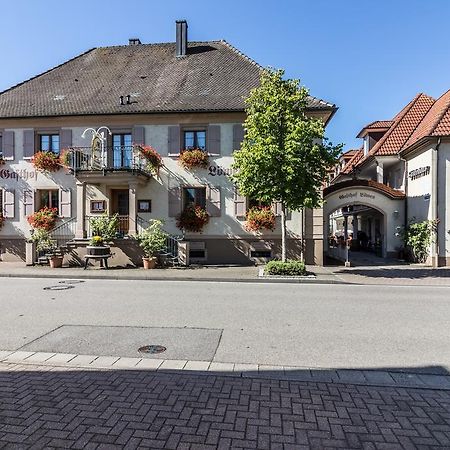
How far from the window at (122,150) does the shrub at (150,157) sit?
928 mm

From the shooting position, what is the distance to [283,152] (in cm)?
1368

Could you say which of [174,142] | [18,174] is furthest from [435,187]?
[18,174]

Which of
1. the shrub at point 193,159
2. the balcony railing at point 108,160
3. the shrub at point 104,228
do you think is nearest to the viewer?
the shrub at point 104,228

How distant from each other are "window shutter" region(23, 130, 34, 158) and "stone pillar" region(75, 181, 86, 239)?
12.0 ft

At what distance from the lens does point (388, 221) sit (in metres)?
21.0

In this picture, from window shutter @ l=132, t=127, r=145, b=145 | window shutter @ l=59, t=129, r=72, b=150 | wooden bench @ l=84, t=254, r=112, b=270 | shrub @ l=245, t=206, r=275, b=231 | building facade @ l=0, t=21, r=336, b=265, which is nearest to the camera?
wooden bench @ l=84, t=254, r=112, b=270

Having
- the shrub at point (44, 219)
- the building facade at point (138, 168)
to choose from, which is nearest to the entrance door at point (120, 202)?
the building facade at point (138, 168)

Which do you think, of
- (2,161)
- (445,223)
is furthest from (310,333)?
(2,161)

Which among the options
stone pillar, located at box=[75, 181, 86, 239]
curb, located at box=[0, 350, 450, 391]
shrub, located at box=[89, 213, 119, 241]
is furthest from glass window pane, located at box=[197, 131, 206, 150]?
curb, located at box=[0, 350, 450, 391]

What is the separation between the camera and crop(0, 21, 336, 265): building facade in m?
18.3

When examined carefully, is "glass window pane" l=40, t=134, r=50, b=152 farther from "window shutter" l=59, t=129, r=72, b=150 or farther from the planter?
the planter

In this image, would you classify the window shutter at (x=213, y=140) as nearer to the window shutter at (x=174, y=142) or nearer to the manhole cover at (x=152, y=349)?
the window shutter at (x=174, y=142)

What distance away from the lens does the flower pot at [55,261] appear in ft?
54.6

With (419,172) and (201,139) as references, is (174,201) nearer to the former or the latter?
(201,139)
